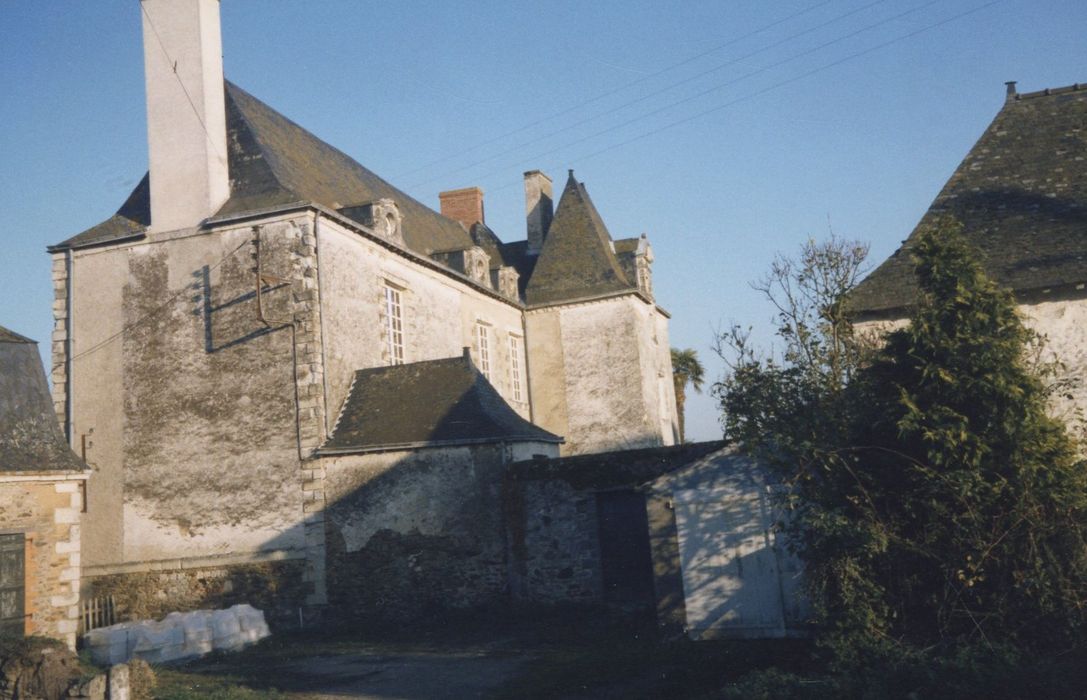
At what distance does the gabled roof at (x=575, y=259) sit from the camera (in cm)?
2886

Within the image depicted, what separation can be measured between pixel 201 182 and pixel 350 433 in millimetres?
5905

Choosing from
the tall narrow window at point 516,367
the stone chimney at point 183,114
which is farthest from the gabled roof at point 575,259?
the stone chimney at point 183,114

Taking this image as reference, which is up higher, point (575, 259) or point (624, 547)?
point (575, 259)

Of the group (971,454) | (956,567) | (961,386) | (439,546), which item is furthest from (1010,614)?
(439,546)

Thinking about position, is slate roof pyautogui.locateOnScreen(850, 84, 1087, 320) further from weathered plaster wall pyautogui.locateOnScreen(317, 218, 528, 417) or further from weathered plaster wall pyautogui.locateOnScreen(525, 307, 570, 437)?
weathered plaster wall pyautogui.locateOnScreen(525, 307, 570, 437)

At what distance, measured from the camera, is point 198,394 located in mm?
19172

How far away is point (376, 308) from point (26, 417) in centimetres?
707

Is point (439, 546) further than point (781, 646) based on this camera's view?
Yes

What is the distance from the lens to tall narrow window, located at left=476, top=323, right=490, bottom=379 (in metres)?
25.7

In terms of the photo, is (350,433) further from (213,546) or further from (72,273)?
(72,273)

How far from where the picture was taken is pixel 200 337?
63.5 feet

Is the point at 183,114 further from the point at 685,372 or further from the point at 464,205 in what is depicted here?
the point at 685,372

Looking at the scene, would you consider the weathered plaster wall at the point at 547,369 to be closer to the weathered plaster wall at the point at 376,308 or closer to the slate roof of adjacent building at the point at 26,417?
the weathered plaster wall at the point at 376,308

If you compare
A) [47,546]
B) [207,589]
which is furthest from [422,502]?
[47,546]
